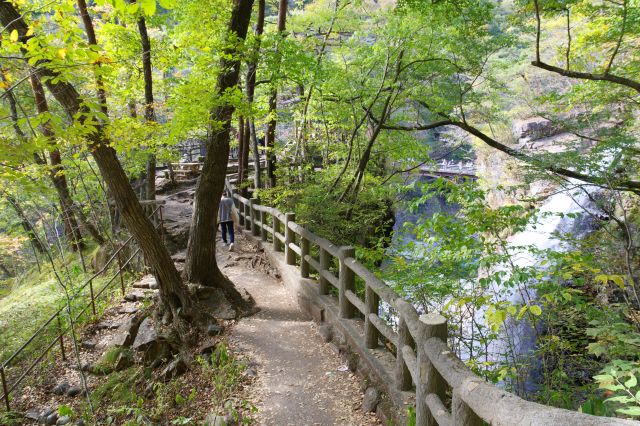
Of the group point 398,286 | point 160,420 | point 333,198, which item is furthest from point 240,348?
point 333,198

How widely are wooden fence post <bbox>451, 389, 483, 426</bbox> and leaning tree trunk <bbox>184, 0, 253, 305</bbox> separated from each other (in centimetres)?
510

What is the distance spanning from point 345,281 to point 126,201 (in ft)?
11.0

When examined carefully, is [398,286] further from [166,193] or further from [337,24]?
[166,193]

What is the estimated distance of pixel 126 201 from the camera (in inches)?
233

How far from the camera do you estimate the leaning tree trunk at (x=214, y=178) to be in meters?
6.58

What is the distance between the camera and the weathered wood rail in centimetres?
197

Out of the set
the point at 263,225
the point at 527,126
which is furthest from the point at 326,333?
the point at 527,126

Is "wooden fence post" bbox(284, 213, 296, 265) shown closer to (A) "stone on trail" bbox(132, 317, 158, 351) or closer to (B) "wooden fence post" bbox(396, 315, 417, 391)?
(A) "stone on trail" bbox(132, 317, 158, 351)

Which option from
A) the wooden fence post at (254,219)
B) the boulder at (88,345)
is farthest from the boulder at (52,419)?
the wooden fence post at (254,219)

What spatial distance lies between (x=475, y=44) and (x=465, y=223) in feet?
14.8

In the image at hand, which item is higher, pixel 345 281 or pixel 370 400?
pixel 345 281

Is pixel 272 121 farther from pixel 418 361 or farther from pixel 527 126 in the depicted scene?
pixel 527 126

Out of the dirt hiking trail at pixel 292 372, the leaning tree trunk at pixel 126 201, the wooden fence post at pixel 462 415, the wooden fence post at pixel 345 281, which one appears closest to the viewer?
the wooden fence post at pixel 462 415

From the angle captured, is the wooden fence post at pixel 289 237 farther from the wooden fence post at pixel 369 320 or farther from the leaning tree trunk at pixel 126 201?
the wooden fence post at pixel 369 320
